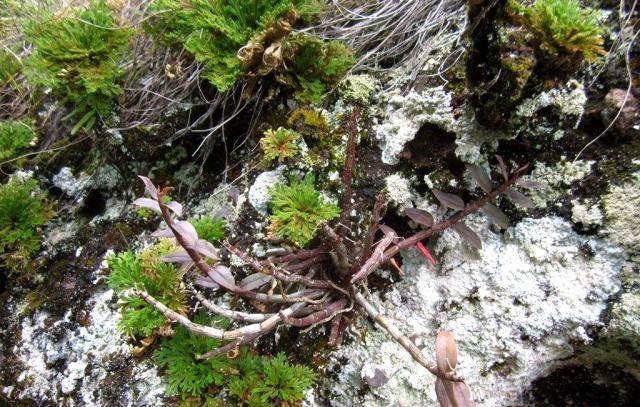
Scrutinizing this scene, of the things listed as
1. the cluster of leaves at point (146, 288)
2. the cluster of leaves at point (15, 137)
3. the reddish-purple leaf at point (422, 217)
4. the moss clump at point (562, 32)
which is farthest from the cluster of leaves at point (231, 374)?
the cluster of leaves at point (15, 137)

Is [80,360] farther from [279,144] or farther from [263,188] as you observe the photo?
[279,144]

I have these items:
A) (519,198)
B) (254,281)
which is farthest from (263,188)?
(519,198)

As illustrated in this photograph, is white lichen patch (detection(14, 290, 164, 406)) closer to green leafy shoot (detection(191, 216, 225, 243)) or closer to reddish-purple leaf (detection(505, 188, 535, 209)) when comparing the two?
green leafy shoot (detection(191, 216, 225, 243))

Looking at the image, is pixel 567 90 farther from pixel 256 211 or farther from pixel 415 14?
pixel 256 211

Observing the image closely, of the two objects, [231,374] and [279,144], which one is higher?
[279,144]

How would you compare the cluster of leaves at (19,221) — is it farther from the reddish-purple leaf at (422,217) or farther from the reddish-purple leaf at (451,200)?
the reddish-purple leaf at (451,200)

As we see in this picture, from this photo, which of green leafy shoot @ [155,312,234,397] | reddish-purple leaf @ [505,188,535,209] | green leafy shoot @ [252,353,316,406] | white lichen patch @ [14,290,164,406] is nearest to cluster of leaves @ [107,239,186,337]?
green leafy shoot @ [155,312,234,397]
